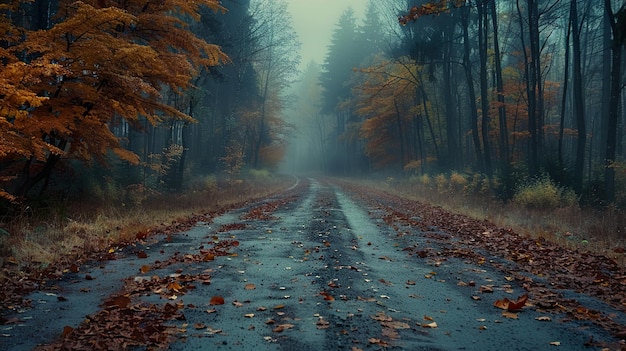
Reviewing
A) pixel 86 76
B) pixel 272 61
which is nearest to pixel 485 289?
pixel 86 76

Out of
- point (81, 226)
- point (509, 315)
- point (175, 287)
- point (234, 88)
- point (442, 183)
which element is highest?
point (234, 88)

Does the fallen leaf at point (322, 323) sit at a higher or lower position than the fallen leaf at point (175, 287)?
lower

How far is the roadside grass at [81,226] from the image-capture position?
7186 mm

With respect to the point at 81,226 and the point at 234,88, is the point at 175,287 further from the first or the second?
the point at 234,88

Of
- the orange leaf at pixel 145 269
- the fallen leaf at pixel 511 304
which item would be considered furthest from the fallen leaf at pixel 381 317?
the orange leaf at pixel 145 269

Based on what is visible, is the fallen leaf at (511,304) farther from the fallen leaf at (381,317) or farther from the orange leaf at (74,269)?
the orange leaf at (74,269)

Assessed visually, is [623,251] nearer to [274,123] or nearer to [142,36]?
[142,36]

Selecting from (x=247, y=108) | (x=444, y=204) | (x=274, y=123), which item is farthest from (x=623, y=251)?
(x=274, y=123)

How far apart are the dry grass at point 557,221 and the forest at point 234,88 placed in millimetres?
1188

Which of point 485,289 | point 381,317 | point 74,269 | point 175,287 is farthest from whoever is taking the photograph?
point 74,269

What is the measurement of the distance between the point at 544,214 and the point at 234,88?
25.4 meters

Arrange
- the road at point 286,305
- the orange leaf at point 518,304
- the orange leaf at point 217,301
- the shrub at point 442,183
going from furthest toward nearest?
1. the shrub at point 442,183
2. the orange leaf at point 217,301
3. the orange leaf at point 518,304
4. the road at point 286,305

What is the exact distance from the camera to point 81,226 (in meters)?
9.57

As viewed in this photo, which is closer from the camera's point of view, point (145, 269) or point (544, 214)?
point (145, 269)
